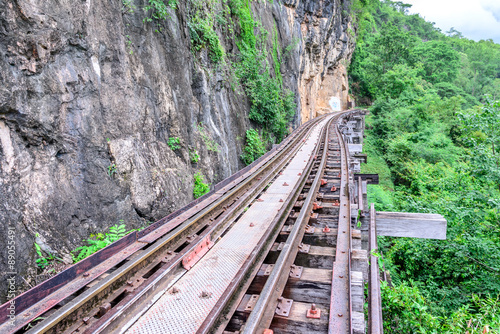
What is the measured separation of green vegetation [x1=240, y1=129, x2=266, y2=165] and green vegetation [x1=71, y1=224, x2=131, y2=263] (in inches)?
274

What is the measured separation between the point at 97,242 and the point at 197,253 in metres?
1.81

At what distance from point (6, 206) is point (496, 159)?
1036cm

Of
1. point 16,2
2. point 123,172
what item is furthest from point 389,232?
point 16,2

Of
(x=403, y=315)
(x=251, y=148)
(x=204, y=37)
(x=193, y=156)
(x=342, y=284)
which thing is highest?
(x=204, y=37)

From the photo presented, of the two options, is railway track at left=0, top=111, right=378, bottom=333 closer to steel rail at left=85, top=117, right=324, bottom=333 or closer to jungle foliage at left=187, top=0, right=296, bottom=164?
steel rail at left=85, top=117, right=324, bottom=333

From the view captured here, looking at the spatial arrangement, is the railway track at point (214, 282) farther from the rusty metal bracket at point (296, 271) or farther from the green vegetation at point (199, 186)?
the green vegetation at point (199, 186)

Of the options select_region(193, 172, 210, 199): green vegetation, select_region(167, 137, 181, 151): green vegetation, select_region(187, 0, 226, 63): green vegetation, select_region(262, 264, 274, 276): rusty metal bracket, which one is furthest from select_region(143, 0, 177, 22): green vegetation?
select_region(262, 264, 274, 276): rusty metal bracket

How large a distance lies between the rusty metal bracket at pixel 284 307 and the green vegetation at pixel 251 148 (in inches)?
352

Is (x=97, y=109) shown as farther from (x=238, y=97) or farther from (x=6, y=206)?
(x=238, y=97)

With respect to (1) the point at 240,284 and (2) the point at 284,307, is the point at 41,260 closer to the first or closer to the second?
(1) the point at 240,284

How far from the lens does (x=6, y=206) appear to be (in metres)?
3.61

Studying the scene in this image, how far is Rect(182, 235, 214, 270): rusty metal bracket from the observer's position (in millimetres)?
3514

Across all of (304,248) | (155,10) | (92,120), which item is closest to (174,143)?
(92,120)

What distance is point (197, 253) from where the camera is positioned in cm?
379
